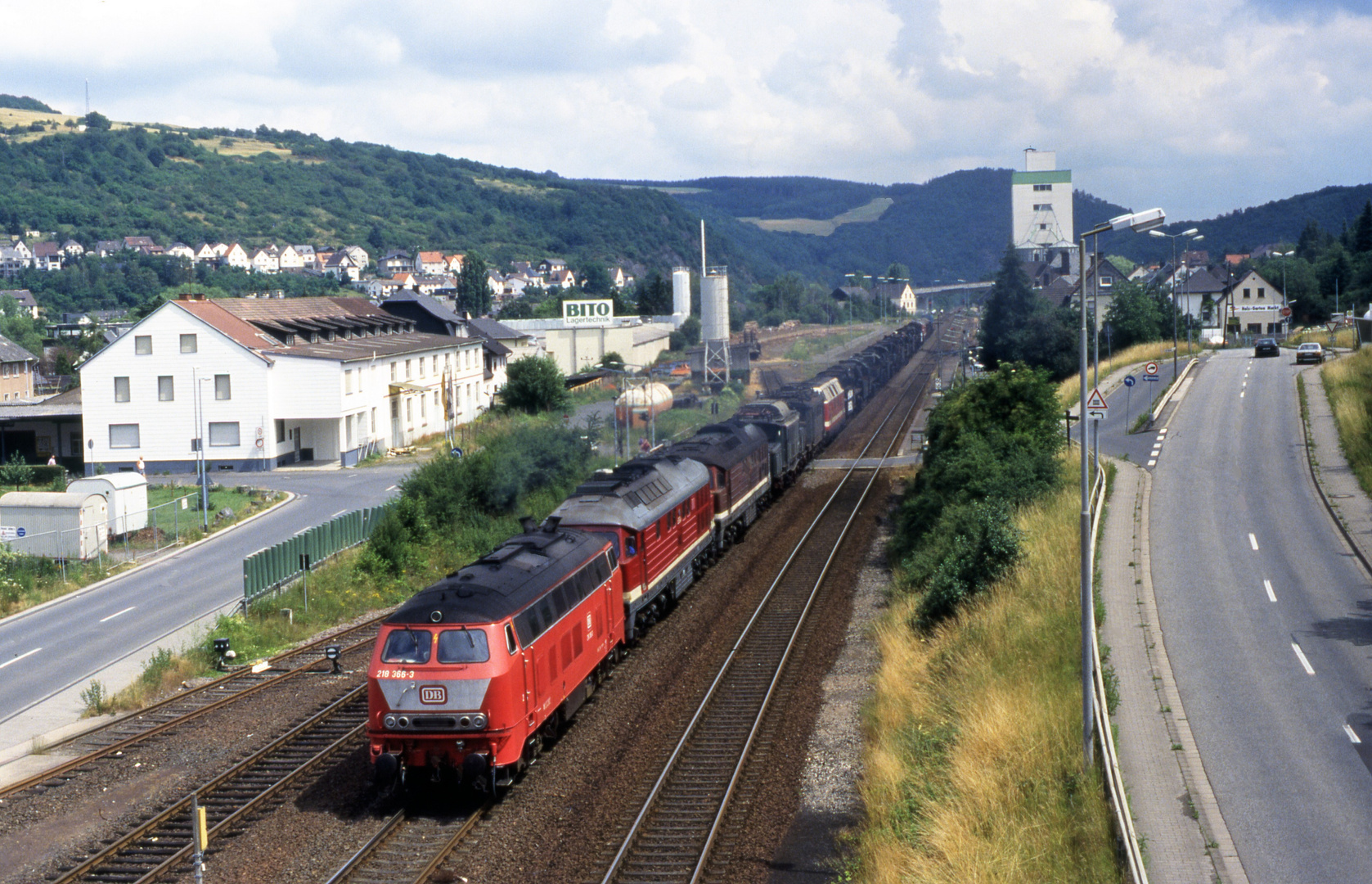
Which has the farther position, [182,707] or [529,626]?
[182,707]

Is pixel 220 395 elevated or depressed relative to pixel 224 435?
elevated

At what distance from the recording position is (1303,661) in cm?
2067

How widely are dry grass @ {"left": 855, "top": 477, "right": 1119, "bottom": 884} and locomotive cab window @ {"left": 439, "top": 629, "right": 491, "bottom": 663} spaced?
5.57 meters

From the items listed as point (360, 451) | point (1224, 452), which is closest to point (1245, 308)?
point (1224, 452)

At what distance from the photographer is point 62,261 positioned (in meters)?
189

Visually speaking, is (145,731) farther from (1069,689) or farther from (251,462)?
(251,462)

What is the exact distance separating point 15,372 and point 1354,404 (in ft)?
282

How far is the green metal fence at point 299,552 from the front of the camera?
2944 cm

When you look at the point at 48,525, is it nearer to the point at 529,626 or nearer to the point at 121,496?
the point at 121,496

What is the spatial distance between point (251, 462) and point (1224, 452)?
43.4m

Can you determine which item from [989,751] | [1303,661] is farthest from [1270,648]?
[989,751]

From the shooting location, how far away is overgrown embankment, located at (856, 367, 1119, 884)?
13805mm

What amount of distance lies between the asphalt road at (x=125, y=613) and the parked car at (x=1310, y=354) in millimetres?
49808

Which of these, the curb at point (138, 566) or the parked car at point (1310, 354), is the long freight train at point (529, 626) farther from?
the parked car at point (1310, 354)
